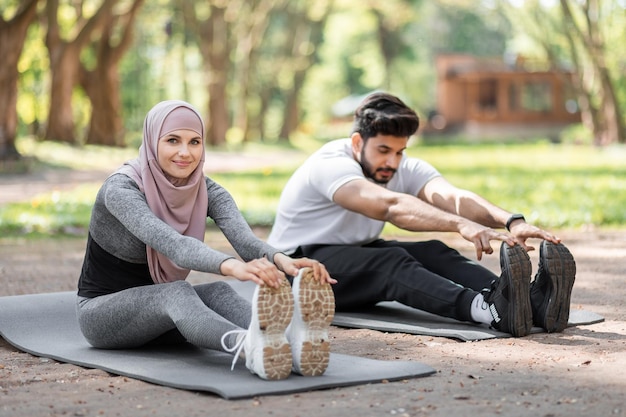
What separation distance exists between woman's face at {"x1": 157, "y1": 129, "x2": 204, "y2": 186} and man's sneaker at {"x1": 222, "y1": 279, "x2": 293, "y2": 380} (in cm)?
91

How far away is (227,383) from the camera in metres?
4.31

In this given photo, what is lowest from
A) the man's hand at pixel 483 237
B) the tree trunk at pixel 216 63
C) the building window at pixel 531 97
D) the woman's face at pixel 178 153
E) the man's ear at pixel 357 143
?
the man's hand at pixel 483 237

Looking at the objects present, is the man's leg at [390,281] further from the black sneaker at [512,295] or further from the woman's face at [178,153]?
the woman's face at [178,153]

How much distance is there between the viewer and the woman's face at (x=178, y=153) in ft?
16.1

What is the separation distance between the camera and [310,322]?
14.1ft

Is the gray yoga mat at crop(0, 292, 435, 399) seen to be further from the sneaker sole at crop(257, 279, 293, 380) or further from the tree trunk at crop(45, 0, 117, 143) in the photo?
the tree trunk at crop(45, 0, 117, 143)

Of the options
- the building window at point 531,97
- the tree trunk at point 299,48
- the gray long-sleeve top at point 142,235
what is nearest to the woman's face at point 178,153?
the gray long-sleeve top at point 142,235

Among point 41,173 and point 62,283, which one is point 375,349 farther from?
point 41,173

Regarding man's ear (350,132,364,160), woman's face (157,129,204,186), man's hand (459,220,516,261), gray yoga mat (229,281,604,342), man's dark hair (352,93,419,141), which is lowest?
gray yoga mat (229,281,604,342)

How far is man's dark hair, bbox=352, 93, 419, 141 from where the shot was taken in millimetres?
6133

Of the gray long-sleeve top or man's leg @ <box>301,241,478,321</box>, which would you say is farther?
man's leg @ <box>301,241,478,321</box>

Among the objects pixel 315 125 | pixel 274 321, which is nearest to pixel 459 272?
pixel 274 321

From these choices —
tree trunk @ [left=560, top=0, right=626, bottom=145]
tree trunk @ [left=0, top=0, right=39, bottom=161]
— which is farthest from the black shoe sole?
tree trunk @ [left=560, top=0, right=626, bottom=145]

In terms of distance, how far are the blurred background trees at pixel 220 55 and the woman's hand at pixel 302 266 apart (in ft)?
54.7
